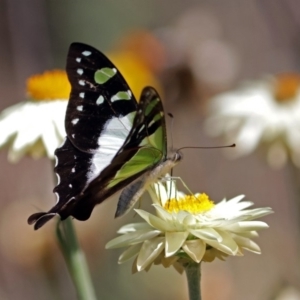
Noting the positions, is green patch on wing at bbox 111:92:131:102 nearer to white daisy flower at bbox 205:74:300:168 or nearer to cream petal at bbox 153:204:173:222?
cream petal at bbox 153:204:173:222

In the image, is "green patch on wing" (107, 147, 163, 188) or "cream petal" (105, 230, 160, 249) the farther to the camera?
"green patch on wing" (107, 147, 163, 188)

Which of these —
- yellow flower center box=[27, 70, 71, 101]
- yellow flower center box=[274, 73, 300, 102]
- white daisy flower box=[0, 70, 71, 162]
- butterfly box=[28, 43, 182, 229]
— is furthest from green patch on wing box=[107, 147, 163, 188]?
yellow flower center box=[274, 73, 300, 102]

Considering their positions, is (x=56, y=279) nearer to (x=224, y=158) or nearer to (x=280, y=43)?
(x=224, y=158)

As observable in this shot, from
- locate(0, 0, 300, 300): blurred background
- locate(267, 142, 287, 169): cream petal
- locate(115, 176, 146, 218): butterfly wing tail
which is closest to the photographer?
locate(115, 176, 146, 218): butterfly wing tail

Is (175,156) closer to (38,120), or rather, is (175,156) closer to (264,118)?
(38,120)

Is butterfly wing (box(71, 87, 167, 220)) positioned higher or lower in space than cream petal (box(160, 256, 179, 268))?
higher

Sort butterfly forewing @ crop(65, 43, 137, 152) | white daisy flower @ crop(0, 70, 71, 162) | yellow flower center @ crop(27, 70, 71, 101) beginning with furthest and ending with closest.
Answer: yellow flower center @ crop(27, 70, 71, 101)
white daisy flower @ crop(0, 70, 71, 162)
butterfly forewing @ crop(65, 43, 137, 152)

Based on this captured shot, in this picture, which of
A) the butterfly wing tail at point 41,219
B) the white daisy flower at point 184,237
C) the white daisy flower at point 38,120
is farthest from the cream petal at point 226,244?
the white daisy flower at point 38,120

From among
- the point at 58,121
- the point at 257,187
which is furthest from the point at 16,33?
the point at 58,121
